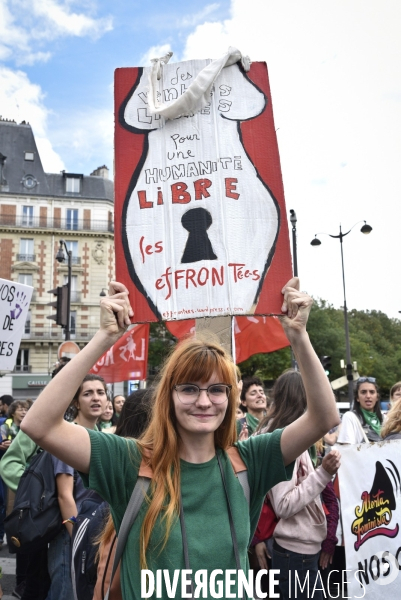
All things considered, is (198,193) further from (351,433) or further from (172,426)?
(351,433)

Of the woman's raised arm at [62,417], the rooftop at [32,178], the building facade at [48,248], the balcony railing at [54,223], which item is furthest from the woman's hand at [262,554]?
the rooftop at [32,178]

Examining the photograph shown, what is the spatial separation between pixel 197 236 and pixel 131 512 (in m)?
1.60

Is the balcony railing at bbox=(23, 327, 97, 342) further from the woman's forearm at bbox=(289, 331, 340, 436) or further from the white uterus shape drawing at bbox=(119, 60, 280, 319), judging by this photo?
the woman's forearm at bbox=(289, 331, 340, 436)

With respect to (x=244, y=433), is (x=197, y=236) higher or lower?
higher

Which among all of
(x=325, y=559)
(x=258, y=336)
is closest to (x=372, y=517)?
(x=325, y=559)

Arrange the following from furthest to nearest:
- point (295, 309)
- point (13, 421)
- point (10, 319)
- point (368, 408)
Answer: point (13, 421) < point (10, 319) < point (368, 408) < point (295, 309)

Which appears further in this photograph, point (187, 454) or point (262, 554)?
point (262, 554)

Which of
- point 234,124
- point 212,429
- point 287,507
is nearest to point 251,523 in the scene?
point 212,429

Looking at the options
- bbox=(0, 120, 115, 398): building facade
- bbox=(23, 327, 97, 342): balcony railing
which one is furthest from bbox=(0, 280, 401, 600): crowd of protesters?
bbox=(23, 327, 97, 342): balcony railing

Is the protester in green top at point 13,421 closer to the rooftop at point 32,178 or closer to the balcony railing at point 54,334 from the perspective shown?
the balcony railing at point 54,334

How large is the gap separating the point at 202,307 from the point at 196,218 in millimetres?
504

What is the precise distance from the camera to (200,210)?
3225mm

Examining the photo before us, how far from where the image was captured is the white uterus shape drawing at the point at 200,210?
3100 mm

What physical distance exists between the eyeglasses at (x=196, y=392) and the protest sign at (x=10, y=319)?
4309 millimetres
